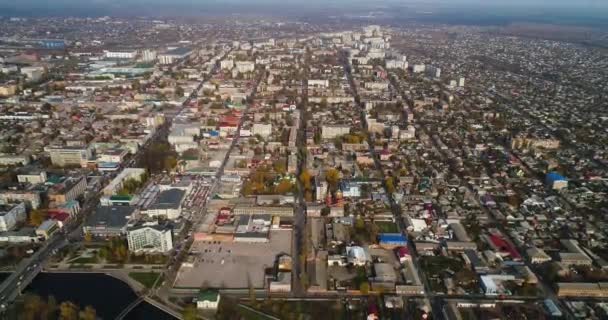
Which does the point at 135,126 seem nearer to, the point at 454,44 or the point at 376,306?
the point at 376,306

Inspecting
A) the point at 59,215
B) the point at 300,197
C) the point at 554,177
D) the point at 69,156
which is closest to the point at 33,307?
the point at 59,215

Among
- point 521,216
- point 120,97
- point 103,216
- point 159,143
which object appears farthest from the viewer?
point 120,97

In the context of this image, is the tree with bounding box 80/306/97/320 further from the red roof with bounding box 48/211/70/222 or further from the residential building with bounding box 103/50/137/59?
the residential building with bounding box 103/50/137/59

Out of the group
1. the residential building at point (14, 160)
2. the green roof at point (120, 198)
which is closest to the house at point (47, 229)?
the green roof at point (120, 198)

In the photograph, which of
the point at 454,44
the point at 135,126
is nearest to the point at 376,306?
the point at 135,126

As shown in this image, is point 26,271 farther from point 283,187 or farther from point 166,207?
point 283,187

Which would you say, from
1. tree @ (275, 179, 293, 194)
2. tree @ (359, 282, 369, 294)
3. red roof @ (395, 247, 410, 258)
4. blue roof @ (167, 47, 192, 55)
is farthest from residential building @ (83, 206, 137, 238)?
blue roof @ (167, 47, 192, 55)
